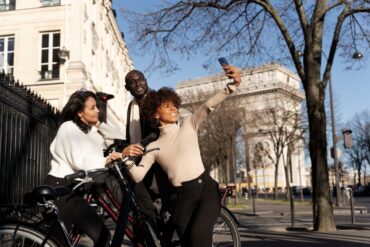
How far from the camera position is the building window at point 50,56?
29828 mm

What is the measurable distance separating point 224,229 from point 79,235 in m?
1.43

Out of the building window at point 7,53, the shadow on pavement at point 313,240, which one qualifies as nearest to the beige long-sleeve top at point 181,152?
the shadow on pavement at point 313,240

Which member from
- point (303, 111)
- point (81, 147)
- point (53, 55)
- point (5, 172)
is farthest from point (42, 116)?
point (303, 111)

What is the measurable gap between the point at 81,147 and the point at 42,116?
5.75m

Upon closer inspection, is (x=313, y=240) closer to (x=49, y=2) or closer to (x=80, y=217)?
(x=80, y=217)

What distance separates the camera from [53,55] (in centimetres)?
3012

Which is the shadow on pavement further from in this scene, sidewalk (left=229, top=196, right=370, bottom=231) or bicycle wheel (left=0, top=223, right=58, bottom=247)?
bicycle wheel (left=0, top=223, right=58, bottom=247)

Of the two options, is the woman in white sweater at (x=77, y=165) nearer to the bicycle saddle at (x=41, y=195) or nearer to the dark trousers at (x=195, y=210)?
the bicycle saddle at (x=41, y=195)

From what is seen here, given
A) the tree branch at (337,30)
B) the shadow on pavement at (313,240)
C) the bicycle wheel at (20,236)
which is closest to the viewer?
the bicycle wheel at (20,236)

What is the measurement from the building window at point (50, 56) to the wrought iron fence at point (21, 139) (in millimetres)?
20964

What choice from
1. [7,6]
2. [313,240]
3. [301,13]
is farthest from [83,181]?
[7,6]

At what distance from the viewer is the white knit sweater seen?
3820 mm

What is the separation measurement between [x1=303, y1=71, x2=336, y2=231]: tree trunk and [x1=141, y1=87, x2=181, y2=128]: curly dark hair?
7.22 m

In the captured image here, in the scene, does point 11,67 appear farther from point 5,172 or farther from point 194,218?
point 194,218
